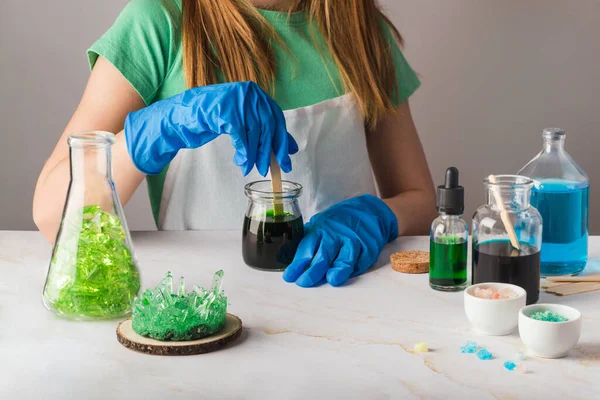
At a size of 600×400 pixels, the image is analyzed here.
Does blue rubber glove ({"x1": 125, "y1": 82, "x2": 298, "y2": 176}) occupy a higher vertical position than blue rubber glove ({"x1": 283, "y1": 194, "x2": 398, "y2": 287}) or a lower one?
higher

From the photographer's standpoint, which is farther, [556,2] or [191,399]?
[556,2]

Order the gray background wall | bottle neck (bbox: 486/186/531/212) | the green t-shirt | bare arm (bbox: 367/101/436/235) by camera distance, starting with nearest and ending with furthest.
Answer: bottle neck (bbox: 486/186/531/212) → the green t-shirt → bare arm (bbox: 367/101/436/235) → the gray background wall

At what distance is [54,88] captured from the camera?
2.27 m

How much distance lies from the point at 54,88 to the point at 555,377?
1.84m

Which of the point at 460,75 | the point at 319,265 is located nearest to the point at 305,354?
the point at 319,265

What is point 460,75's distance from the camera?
2.25m

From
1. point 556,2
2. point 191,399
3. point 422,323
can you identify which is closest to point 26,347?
point 191,399

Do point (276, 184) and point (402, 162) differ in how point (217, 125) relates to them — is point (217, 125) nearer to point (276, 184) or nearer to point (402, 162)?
point (276, 184)

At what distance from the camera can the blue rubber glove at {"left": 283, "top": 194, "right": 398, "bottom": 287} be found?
3.84ft

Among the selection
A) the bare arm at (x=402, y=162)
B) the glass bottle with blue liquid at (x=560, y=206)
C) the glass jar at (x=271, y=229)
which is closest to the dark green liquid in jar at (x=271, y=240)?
the glass jar at (x=271, y=229)

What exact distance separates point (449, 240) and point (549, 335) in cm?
25

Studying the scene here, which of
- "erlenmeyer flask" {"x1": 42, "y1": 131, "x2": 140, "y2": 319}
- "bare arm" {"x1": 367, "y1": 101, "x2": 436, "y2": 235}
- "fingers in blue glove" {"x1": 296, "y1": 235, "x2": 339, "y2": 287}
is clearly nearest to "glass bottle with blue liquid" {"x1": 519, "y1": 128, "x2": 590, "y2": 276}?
"fingers in blue glove" {"x1": 296, "y1": 235, "x2": 339, "y2": 287}

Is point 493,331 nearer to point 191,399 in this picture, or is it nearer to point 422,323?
point 422,323

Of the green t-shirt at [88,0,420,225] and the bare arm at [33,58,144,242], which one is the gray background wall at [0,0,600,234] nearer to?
the green t-shirt at [88,0,420,225]
